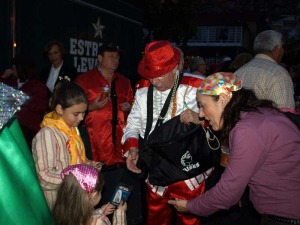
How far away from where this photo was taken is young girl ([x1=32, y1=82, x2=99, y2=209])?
9.69 feet

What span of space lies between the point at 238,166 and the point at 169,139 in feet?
3.30

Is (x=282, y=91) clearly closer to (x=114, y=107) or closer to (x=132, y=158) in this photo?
(x=132, y=158)

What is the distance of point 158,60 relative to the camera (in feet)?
11.4

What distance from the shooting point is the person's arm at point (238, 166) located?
2.30m

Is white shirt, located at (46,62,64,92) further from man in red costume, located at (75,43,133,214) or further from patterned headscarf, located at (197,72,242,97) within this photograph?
patterned headscarf, located at (197,72,242,97)

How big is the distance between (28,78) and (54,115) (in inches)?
92.3

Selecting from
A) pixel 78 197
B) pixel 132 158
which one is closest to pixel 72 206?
pixel 78 197

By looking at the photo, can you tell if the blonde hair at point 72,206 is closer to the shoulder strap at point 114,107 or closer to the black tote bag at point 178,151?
the black tote bag at point 178,151

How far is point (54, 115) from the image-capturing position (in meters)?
3.29

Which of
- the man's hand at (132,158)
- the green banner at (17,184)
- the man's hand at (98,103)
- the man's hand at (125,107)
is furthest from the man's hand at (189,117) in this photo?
the green banner at (17,184)

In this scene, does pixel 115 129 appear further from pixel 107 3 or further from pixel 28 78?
pixel 107 3

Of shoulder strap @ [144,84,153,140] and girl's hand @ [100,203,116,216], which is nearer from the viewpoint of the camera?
girl's hand @ [100,203,116,216]

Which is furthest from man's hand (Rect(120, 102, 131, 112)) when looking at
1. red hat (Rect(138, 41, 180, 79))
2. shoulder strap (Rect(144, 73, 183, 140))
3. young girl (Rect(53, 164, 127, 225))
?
young girl (Rect(53, 164, 127, 225))

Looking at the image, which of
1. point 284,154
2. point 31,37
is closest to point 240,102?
point 284,154
